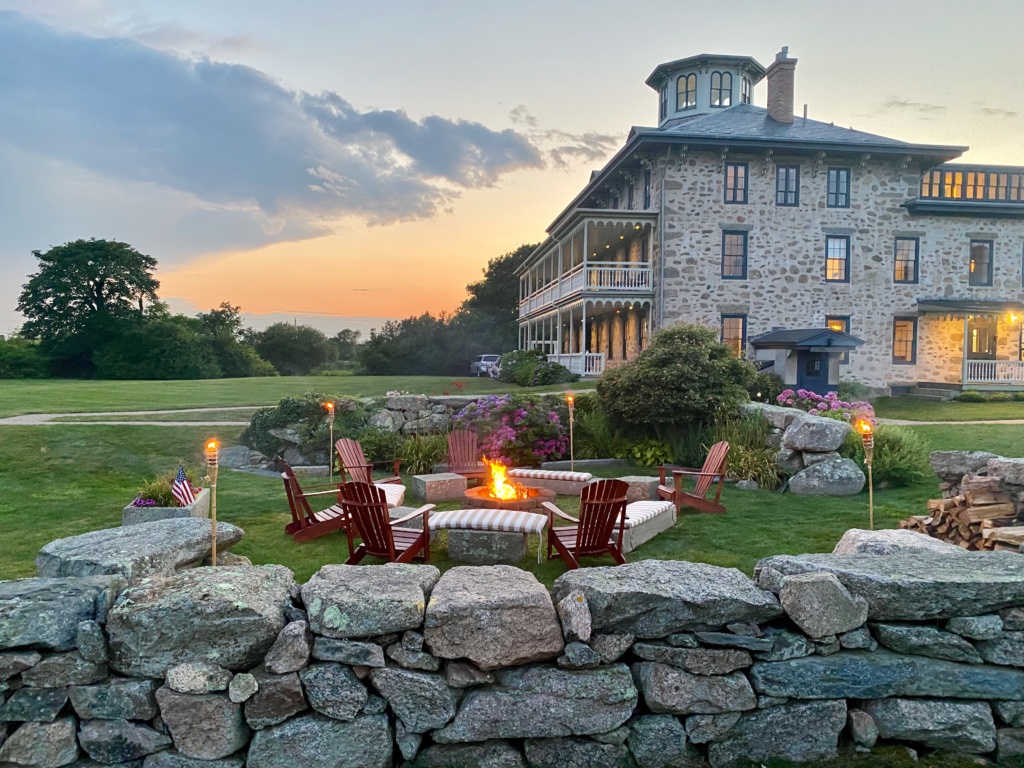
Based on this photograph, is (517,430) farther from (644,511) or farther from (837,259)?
(837,259)

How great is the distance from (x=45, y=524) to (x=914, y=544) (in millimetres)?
8434

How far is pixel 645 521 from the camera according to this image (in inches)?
249

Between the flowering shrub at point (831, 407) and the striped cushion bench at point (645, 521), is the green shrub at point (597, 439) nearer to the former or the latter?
the flowering shrub at point (831, 407)

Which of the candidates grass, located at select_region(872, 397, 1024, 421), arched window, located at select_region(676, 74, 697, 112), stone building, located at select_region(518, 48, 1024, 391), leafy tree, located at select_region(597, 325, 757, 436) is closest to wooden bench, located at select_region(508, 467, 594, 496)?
leafy tree, located at select_region(597, 325, 757, 436)

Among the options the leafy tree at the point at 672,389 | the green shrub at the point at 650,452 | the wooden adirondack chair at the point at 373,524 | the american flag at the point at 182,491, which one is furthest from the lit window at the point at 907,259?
the american flag at the point at 182,491

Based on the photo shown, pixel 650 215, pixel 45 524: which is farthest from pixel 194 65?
pixel 650 215

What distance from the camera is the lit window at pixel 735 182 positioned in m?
22.7

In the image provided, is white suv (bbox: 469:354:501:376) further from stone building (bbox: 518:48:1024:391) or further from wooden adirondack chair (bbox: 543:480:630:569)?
wooden adirondack chair (bbox: 543:480:630:569)

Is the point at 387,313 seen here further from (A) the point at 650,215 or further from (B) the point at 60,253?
(A) the point at 650,215

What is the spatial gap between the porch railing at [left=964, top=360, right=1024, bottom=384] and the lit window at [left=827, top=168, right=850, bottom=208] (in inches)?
285

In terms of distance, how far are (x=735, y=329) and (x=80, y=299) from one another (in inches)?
1737

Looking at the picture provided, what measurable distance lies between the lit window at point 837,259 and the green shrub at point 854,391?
3.83 metres

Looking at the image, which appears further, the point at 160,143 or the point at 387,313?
the point at 387,313

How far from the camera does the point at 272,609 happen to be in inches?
129
